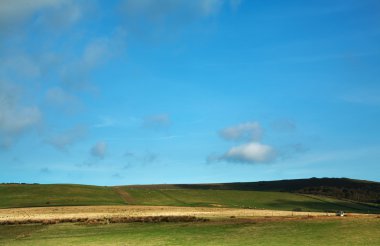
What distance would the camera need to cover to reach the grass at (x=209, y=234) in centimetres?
4256

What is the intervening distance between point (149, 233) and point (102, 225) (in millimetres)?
12485

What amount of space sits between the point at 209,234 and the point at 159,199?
72.4 m

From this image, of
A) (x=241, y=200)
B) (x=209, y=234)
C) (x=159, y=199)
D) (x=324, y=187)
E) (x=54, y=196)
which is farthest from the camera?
(x=324, y=187)

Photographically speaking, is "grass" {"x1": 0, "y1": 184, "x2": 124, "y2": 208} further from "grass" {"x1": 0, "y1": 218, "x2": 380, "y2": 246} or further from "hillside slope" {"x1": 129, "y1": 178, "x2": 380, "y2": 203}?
"hillside slope" {"x1": 129, "y1": 178, "x2": 380, "y2": 203}

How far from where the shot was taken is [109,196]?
404 feet

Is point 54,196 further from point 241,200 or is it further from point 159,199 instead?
point 241,200

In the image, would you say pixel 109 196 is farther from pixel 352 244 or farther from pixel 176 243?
pixel 352 244

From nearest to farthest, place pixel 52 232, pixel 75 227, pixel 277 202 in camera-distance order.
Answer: pixel 52 232 → pixel 75 227 → pixel 277 202

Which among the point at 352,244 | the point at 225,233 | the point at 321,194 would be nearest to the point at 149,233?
the point at 225,233

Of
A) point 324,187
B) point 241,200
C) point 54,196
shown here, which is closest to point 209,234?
point 241,200

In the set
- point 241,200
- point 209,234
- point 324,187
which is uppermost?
point 324,187

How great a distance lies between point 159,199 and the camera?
120000 mm

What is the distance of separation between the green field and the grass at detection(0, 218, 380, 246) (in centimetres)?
4844

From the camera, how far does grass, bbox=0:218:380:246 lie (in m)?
42.6
